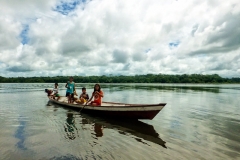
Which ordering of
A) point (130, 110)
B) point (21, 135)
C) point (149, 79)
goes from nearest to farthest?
point (21, 135), point (130, 110), point (149, 79)

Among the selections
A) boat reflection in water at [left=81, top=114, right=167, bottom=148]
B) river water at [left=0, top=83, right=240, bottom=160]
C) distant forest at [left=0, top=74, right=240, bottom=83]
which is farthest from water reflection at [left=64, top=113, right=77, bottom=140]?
distant forest at [left=0, top=74, right=240, bottom=83]

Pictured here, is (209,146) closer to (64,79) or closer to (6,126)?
(6,126)

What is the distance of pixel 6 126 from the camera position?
1184cm

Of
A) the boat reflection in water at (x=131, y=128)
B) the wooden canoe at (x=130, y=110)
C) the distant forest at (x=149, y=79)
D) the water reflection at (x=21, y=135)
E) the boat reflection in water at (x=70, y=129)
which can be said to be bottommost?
the boat reflection in water at (x=131, y=128)

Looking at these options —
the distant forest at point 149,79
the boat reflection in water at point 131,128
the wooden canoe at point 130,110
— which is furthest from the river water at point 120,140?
the distant forest at point 149,79

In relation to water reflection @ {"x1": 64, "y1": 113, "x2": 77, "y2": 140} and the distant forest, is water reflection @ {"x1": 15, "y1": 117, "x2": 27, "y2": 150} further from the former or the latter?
the distant forest

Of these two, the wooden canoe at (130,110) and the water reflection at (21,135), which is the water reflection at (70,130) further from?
the wooden canoe at (130,110)

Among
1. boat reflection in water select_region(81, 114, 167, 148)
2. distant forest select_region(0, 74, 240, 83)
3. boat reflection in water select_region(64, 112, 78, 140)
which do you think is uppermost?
distant forest select_region(0, 74, 240, 83)

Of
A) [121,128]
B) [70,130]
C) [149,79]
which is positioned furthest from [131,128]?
[149,79]

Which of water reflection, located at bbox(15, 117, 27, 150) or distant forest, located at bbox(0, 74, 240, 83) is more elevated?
distant forest, located at bbox(0, 74, 240, 83)

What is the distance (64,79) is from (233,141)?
157 m

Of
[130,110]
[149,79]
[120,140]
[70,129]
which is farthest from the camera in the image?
[149,79]

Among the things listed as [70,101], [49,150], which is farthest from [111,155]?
[70,101]

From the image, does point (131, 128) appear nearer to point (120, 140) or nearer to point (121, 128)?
point (121, 128)
